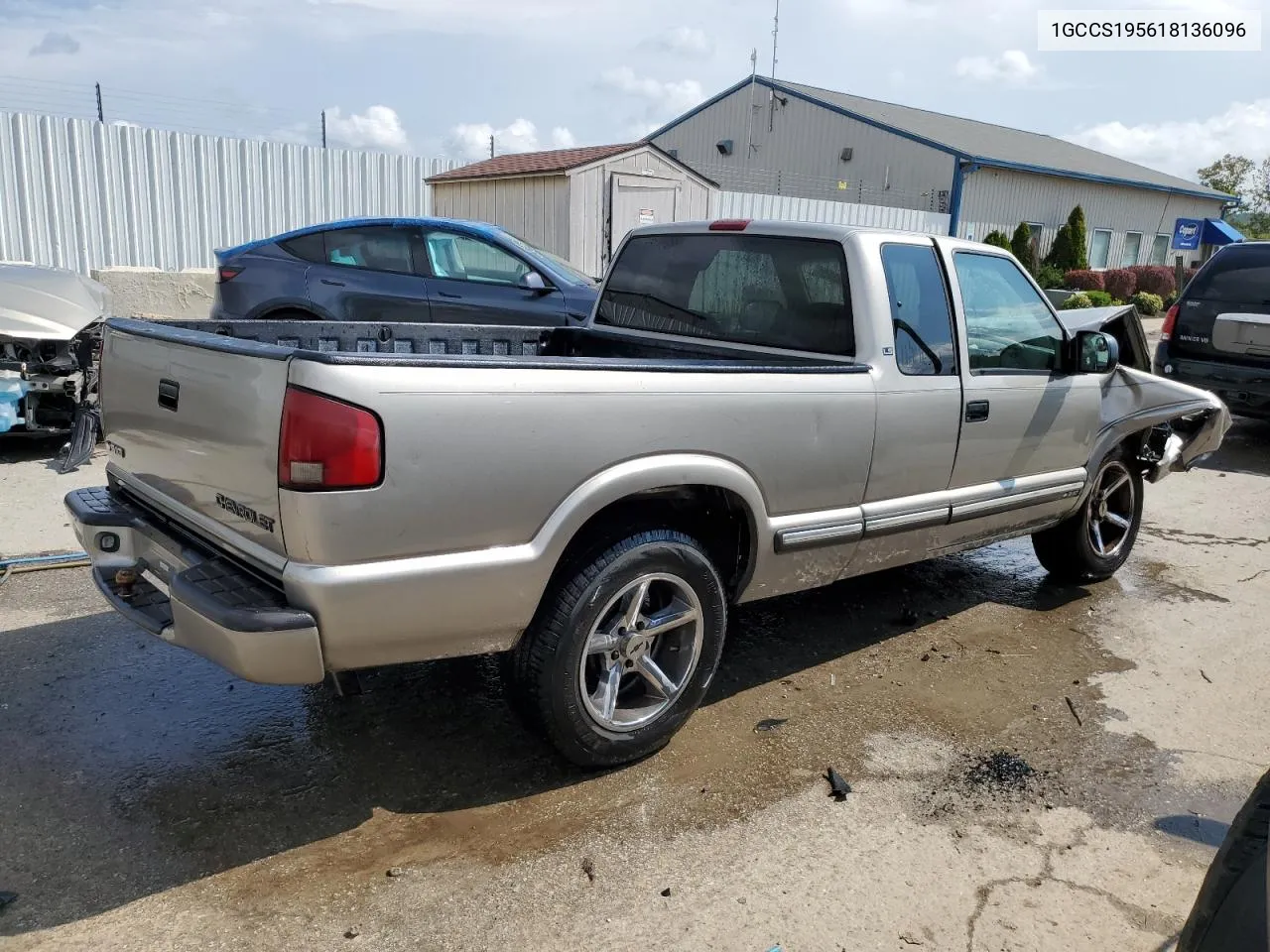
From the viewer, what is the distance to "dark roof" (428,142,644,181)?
1374cm

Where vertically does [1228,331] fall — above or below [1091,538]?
above

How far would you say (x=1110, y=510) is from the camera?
5652mm

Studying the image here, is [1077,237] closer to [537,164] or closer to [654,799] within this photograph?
[537,164]

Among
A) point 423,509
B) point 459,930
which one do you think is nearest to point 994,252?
point 423,509

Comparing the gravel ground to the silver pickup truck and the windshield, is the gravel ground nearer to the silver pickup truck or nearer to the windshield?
the silver pickup truck

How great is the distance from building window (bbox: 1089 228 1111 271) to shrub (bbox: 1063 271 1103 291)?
15.0 feet

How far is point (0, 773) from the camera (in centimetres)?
320

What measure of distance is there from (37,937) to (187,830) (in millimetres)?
505

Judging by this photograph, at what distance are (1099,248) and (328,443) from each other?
35.3 meters

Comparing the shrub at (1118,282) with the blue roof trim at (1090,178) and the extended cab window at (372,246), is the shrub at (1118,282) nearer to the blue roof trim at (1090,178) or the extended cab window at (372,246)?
the blue roof trim at (1090,178)

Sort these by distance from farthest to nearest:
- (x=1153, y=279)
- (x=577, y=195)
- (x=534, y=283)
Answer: (x=1153, y=279)
(x=577, y=195)
(x=534, y=283)

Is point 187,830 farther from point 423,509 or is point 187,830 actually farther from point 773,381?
point 773,381

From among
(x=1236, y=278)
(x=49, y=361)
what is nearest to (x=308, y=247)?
(x=49, y=361)

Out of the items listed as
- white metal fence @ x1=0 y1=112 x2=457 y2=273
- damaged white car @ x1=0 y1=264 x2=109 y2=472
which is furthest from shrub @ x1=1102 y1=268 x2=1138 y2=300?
damaged white car @ x1=0 y1=264 x2=109 y2=472
